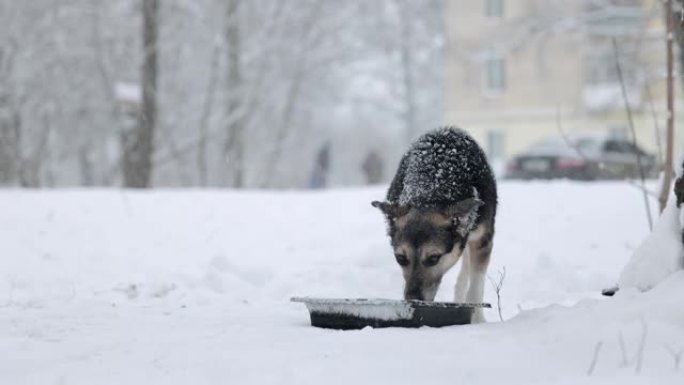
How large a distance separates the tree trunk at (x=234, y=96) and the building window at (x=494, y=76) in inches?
594

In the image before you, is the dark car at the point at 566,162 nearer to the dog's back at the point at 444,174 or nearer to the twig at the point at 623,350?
the dog's back at the point at 444,174

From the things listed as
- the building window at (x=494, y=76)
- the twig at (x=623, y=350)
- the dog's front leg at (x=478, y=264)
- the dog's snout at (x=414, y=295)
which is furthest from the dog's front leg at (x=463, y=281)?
the building window at (x=494, y=76)

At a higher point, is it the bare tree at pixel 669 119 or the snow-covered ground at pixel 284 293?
the bare tree at pixel 669 119

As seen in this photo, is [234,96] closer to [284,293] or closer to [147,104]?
[147,104]

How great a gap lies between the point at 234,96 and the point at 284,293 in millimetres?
23749

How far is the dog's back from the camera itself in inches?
257

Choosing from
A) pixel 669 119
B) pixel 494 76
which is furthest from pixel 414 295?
pixel 494 76

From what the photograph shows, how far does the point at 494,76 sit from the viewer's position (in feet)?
145

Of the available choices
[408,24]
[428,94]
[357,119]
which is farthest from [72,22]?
[357,119]

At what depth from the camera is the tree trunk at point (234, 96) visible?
2919cm

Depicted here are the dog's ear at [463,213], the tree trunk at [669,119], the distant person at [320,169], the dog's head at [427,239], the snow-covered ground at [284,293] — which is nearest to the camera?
the snow-covered ground at [284,293]

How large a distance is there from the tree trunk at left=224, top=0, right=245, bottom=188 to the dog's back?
71.1 feet

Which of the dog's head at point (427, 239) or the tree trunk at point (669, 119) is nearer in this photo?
the dog's head at point (427, 239)

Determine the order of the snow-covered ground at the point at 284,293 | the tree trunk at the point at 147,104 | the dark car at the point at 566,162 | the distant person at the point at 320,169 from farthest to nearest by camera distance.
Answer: the distant person at the point at 320,169
the dark car at the point at 566,162
the tree trunk at the point at 147,104
the snow-covered ground at the point at 284,293
